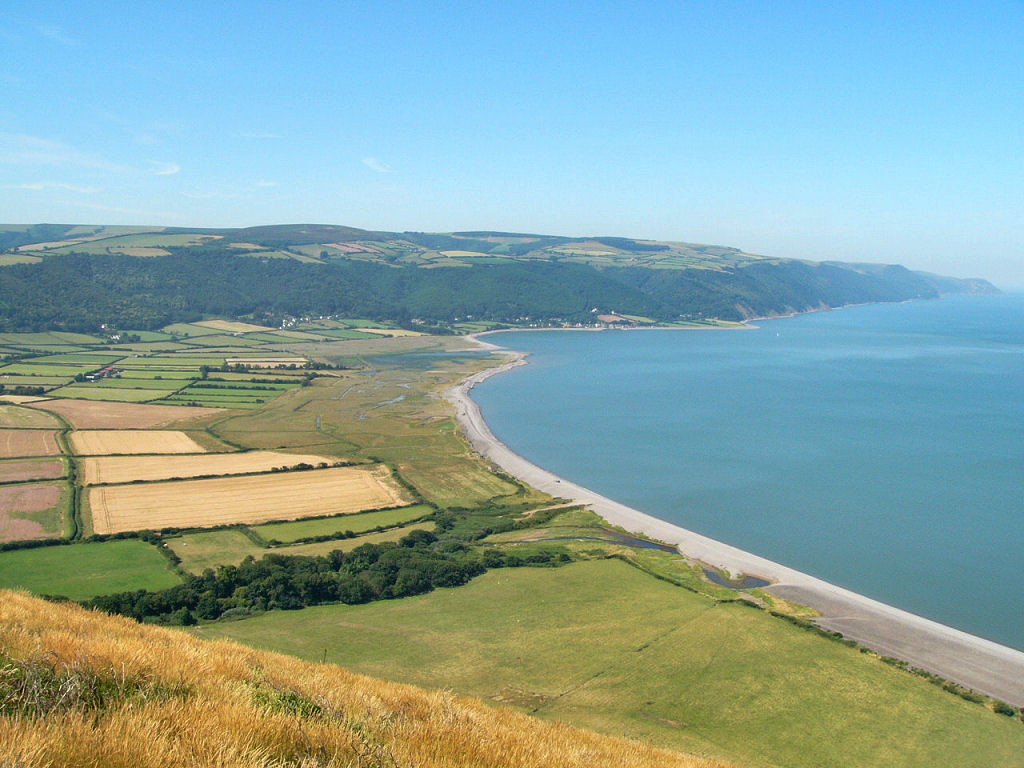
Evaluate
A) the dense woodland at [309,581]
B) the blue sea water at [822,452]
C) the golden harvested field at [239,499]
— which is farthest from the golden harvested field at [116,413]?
the dense woodland at [309,581]

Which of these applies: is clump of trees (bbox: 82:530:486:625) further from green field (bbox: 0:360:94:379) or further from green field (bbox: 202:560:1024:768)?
green field (bbox: 0:360:94:379)

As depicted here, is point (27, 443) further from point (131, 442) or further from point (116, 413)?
point (116, 413)

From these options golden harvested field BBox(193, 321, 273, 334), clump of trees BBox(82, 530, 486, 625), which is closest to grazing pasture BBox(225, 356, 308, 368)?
golden harvested field BBox(193, 321, 273, 334)

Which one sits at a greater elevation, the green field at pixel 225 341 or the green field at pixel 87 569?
the green field at pixel 225 341

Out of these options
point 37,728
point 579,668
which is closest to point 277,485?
point 579,668

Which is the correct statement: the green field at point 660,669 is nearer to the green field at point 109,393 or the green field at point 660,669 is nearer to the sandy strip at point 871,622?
the sandy strip at point 871,622

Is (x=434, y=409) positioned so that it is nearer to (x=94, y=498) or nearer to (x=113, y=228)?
(x=94, y=498)

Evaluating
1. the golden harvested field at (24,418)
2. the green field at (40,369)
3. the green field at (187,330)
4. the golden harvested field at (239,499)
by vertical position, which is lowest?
the golden harvested field at (239,499)
